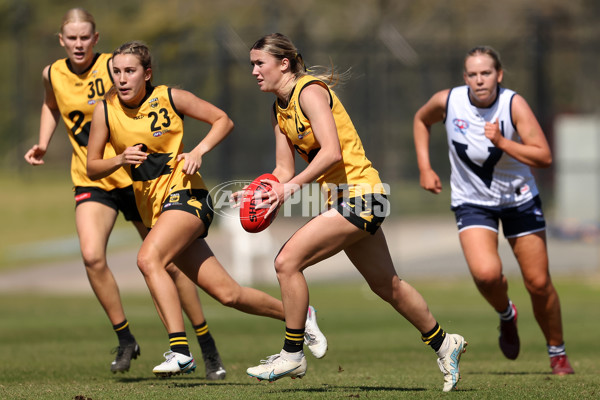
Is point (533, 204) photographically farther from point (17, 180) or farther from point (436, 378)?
point (17, 180)

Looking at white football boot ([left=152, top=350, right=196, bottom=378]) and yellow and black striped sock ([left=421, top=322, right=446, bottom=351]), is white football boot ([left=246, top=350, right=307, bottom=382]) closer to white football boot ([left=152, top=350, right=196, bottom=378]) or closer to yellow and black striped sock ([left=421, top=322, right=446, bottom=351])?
white football boot ([left=152, top=350, right=196, bottom=378])

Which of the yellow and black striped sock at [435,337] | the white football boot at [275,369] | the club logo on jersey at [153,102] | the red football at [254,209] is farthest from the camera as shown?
the club logo on jersey at [153,102]

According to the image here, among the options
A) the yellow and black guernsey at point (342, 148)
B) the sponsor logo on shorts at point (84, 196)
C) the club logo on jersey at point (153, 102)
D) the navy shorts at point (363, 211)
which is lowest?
the navy shorts at point (363, 211)

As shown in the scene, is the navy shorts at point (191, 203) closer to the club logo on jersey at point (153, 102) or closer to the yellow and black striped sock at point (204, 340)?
the club logo on jersey at point (153, 102)

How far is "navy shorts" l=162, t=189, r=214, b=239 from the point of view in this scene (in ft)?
21.1

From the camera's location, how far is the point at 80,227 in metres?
7.26

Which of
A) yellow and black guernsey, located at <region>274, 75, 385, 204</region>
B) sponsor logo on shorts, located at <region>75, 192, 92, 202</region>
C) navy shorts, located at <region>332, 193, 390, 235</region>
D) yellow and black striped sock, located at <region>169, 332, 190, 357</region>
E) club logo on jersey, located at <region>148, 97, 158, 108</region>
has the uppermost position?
club logo on jersey, located at <region>148, 97, 158, 108</region>

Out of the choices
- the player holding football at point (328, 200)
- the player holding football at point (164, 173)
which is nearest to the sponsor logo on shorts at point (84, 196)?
the player holding football at point (164, 173)

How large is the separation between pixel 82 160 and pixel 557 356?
3847 millimetres

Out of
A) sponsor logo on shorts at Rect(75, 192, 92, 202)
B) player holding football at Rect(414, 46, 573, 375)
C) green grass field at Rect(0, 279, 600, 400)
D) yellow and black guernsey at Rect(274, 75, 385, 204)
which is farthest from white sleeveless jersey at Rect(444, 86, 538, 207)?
sponsor logo on shorts at Rect(75, 192, 92, 202)

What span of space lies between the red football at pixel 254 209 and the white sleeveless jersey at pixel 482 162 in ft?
6.62

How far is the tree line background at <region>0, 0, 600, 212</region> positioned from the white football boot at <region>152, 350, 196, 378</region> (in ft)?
15.2

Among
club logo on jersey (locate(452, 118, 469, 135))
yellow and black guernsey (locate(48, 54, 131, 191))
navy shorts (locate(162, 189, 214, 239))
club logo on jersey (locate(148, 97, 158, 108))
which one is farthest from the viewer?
yellow and black guernsey (locate(48, 54, 131, 191))

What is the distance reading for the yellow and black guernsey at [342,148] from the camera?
589 cm
